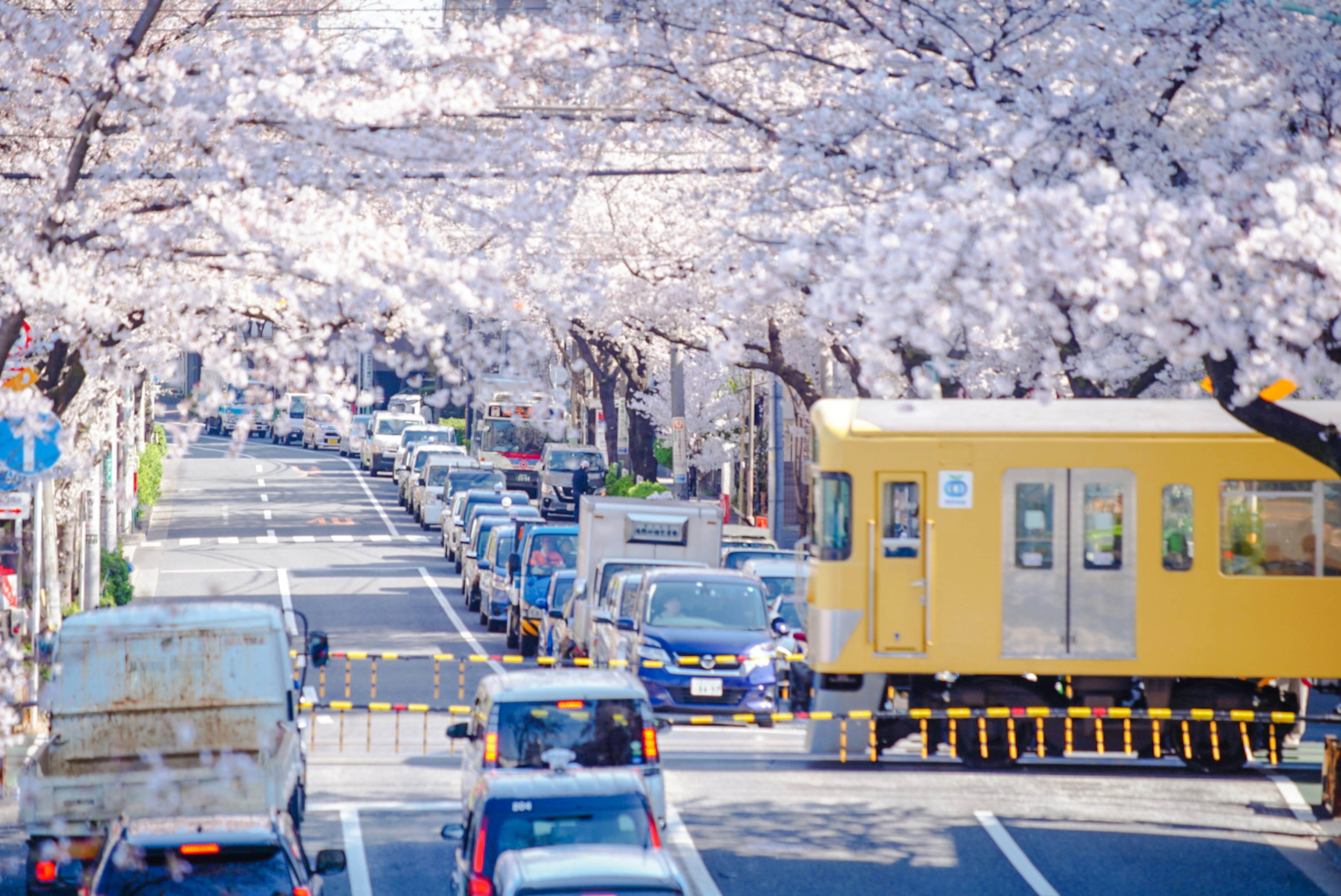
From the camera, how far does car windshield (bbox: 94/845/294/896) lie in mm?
8438

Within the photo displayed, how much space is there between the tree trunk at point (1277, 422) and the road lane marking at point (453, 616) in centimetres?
1188

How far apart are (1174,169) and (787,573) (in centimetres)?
1120

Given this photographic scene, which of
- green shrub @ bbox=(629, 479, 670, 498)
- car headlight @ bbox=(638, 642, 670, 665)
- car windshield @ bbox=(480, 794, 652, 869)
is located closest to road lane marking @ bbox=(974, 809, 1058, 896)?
car windshield @ bbox=(480, 794, 652, 869)

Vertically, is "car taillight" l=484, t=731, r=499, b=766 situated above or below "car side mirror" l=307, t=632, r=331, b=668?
below

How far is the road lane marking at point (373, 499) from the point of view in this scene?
47.0m

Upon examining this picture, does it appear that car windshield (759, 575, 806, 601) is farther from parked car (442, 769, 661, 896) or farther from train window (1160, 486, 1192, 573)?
parked car (442, 769, 661, 896)

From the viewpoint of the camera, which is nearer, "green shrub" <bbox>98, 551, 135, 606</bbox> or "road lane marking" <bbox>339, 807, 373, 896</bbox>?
"road lane marking" <bbox>339, 807, 373, 896</bbox>

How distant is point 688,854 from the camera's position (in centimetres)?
1329

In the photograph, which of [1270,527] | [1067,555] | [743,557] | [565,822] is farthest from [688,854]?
[743,557]

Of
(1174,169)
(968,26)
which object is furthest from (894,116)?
(1174,169)

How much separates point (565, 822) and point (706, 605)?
30.5ft

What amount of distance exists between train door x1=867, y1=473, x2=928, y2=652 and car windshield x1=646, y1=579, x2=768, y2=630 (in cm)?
453

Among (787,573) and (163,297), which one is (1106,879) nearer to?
(163,297)

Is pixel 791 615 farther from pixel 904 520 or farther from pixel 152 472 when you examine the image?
pixel 152 472
